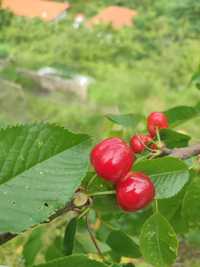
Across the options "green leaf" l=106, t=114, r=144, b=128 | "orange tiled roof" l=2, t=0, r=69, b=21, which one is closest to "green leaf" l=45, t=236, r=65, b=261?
"green leaf" l=106, t=114, r=144, b=128

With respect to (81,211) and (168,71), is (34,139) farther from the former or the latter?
(168,71)

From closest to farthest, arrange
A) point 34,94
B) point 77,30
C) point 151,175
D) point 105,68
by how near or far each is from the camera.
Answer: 1. point 151,175
2. point 34,94
3. point 105,68
4. point 77,30

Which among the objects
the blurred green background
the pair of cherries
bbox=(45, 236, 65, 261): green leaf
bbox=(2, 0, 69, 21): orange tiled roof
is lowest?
bbox=(2, 0, 69, 21): orange tiled roof

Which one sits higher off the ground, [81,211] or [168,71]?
[81,211]

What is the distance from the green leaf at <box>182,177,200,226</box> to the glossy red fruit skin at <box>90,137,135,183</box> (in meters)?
0.12

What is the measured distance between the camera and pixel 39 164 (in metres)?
0.46

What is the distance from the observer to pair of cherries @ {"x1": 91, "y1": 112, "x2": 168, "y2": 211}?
1.70 feet

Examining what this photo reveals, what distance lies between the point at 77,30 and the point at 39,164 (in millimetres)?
11922

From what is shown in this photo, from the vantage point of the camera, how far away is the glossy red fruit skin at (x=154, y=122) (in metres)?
0.69

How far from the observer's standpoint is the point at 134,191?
1.67 ft

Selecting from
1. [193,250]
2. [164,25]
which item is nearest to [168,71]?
[164,25]

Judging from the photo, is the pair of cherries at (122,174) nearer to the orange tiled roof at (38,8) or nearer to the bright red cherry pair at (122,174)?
the bright red cherry pair at (122,174)

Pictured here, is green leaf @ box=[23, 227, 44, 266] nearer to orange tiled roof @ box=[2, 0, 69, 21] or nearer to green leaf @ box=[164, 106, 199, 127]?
green leaf @ box=[164, 106, 199, 127]

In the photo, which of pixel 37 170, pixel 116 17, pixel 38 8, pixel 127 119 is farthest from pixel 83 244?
pixel 38 8
